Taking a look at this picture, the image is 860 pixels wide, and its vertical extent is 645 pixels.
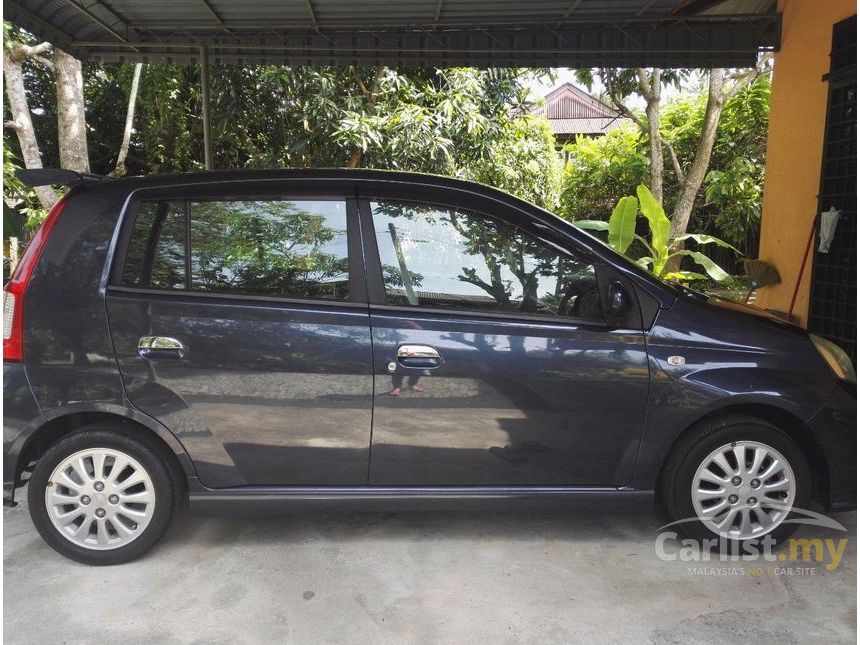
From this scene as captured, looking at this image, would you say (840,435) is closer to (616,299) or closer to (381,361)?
(616,299)

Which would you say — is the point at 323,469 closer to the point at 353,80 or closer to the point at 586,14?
the point at 586,14

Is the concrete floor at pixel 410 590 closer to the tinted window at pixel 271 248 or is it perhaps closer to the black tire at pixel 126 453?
the black tire at pixel 126 453

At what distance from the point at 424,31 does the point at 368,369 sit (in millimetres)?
4386

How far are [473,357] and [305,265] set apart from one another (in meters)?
0.89

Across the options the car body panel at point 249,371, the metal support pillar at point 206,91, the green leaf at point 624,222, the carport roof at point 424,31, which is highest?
the carport roof at point 424,31

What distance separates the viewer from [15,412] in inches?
113

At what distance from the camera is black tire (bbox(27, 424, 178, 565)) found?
2916 mm

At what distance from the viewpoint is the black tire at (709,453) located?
3.02 m

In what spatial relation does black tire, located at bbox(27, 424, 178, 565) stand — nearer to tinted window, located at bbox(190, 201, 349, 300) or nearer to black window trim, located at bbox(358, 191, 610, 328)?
tinted window, located at bbox(190, 201, 349, 300)

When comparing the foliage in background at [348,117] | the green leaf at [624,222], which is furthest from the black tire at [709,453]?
the foliage in background at [348,117]

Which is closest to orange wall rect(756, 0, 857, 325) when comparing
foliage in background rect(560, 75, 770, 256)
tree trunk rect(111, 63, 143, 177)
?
foliage in background rect(560, 75, 770, 256)

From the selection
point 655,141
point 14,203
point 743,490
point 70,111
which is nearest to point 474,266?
point 743,490

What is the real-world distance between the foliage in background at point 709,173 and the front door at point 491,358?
9987 mm

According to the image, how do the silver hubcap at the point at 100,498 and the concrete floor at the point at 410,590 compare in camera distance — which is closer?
the concrete floor at the point at 410,590
